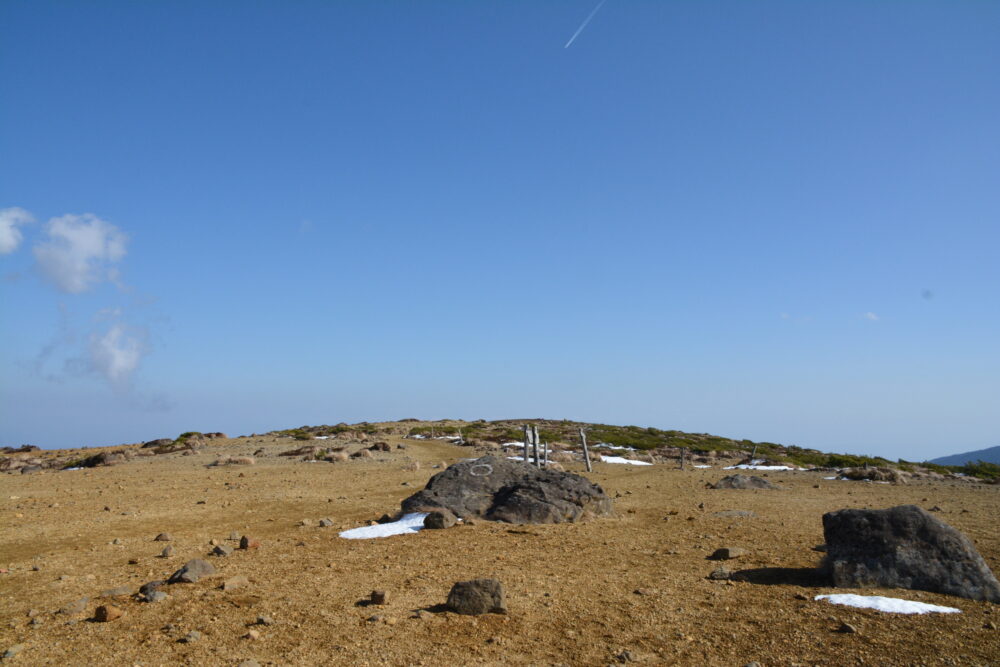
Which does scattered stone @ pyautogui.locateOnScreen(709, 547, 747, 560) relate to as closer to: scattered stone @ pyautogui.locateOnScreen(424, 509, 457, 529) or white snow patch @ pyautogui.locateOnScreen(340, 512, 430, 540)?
scattered stone @ pyautogui.locateOnScreen(424, 509, 457, 529)

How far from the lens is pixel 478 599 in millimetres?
6992

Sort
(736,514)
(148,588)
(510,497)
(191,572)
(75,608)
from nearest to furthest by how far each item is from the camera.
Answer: (75,608) < (148,588) < (191,572) < (510,497) < (736,514)

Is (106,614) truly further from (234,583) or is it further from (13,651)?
(234,583)

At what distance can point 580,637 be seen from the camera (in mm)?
6383

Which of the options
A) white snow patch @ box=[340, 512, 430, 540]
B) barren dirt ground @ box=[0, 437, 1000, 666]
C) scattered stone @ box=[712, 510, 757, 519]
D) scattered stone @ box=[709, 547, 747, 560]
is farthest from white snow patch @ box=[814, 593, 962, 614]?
white snow patch @ box=[340, 512, 430, 540]

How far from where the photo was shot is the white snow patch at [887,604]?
6848 mm

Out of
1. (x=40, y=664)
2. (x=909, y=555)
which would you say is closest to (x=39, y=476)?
(x=40, y=664)

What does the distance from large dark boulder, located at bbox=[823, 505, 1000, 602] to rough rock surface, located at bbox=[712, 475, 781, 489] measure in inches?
503

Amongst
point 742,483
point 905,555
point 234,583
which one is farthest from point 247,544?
point 742,483

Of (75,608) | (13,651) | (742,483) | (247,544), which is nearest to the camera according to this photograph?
(13,651)

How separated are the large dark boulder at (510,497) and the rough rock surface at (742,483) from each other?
27.1 feet

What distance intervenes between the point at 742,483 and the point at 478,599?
1623cm

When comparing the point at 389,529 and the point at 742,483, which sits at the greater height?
the point at 742,483

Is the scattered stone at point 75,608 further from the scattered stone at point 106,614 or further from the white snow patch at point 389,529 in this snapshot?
the white snow patch at point 389,529
